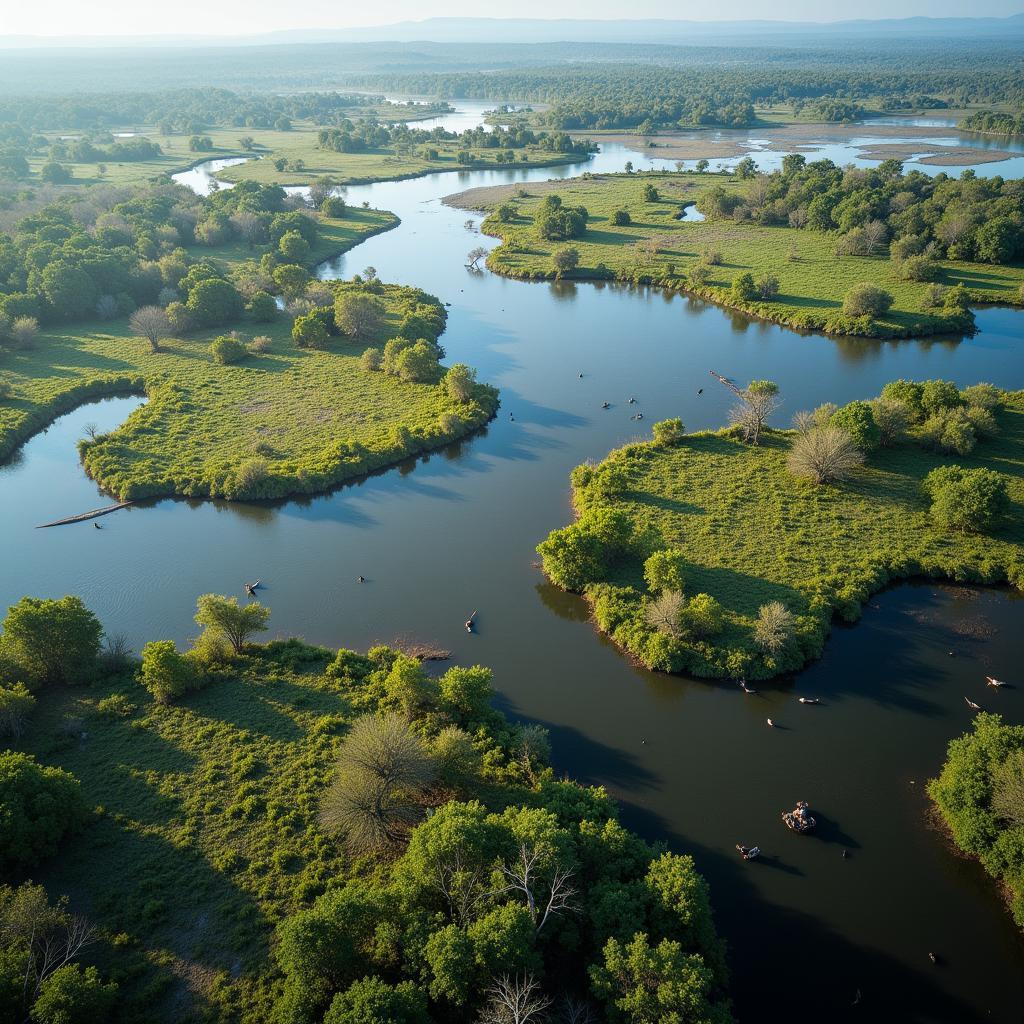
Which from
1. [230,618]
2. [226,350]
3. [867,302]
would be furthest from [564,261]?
[230,618]

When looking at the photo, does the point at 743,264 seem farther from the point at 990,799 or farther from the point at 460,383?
the point at 990,799

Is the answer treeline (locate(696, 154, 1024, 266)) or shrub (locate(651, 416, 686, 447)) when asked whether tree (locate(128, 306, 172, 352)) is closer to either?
shrub (locate(651, 416, 686, 447))

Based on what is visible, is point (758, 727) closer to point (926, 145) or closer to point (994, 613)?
point (994, 613)

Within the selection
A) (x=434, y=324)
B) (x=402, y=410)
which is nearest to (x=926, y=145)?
(x=434, y=324)

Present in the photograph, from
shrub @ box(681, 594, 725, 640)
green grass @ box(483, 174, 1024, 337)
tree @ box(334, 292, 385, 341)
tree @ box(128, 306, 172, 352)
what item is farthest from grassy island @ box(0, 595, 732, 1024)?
green grass @ box(483, 174, 1024, 337)

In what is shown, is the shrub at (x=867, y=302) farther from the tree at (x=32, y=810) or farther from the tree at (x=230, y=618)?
the tree at (x=32, y=810)

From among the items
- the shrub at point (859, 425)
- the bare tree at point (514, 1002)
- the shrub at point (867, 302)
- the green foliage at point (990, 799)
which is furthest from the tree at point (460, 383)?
the bare tree at point (514, 1002)

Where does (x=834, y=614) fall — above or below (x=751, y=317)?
below
